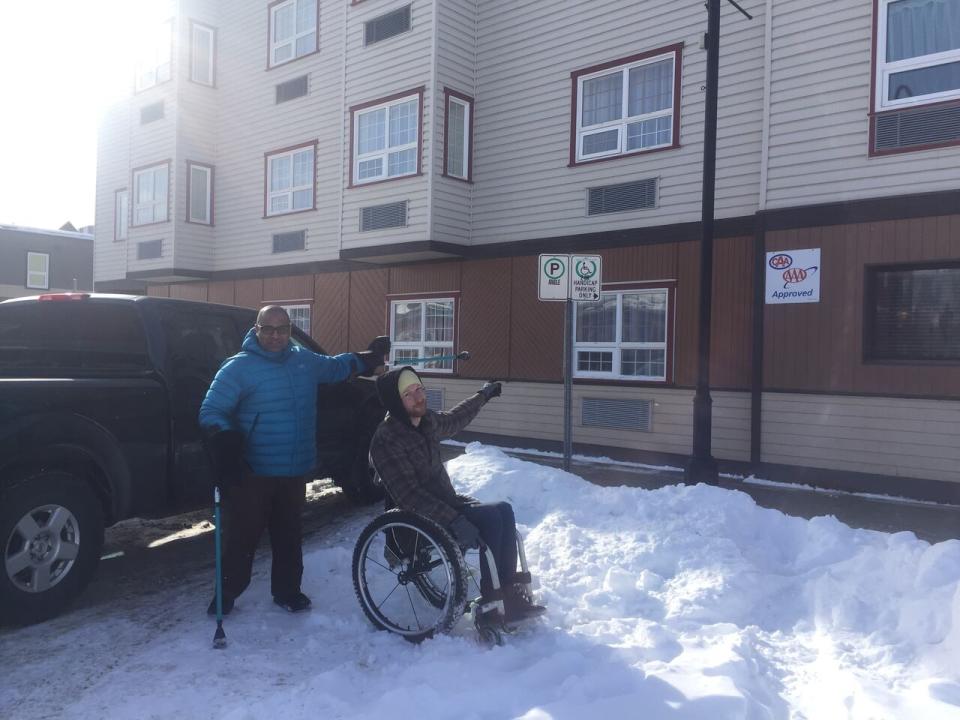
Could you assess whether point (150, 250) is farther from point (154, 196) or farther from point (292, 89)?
point (292, 89)

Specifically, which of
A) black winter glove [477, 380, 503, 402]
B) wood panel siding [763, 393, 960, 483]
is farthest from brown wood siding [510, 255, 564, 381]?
black winter glove [477, 380, 503, 402]

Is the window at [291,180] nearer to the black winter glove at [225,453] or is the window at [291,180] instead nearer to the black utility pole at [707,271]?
the black utility pole at [707,271]

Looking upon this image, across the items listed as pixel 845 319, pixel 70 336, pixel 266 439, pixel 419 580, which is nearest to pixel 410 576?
pixel 419 580

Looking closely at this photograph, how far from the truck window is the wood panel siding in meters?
7.47

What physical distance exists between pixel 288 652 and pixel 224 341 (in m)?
Answer: 2.76

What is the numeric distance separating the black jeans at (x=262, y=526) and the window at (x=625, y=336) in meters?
6.88

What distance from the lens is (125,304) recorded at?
547 centimetres

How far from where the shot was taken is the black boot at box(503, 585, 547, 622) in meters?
4.09

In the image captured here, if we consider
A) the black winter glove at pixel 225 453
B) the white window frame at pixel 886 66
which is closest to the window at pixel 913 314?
the white window frame at pixel 886 66

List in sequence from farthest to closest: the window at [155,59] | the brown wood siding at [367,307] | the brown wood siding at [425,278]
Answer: the window at [155,59]
the brown wood siding at [367,307]
the brown wood siding at [425,278]

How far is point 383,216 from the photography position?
1309 cm

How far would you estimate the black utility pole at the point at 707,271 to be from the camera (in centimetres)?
841

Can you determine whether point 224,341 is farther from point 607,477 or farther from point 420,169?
point 420,169

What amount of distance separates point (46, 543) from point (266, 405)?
1534 mm
